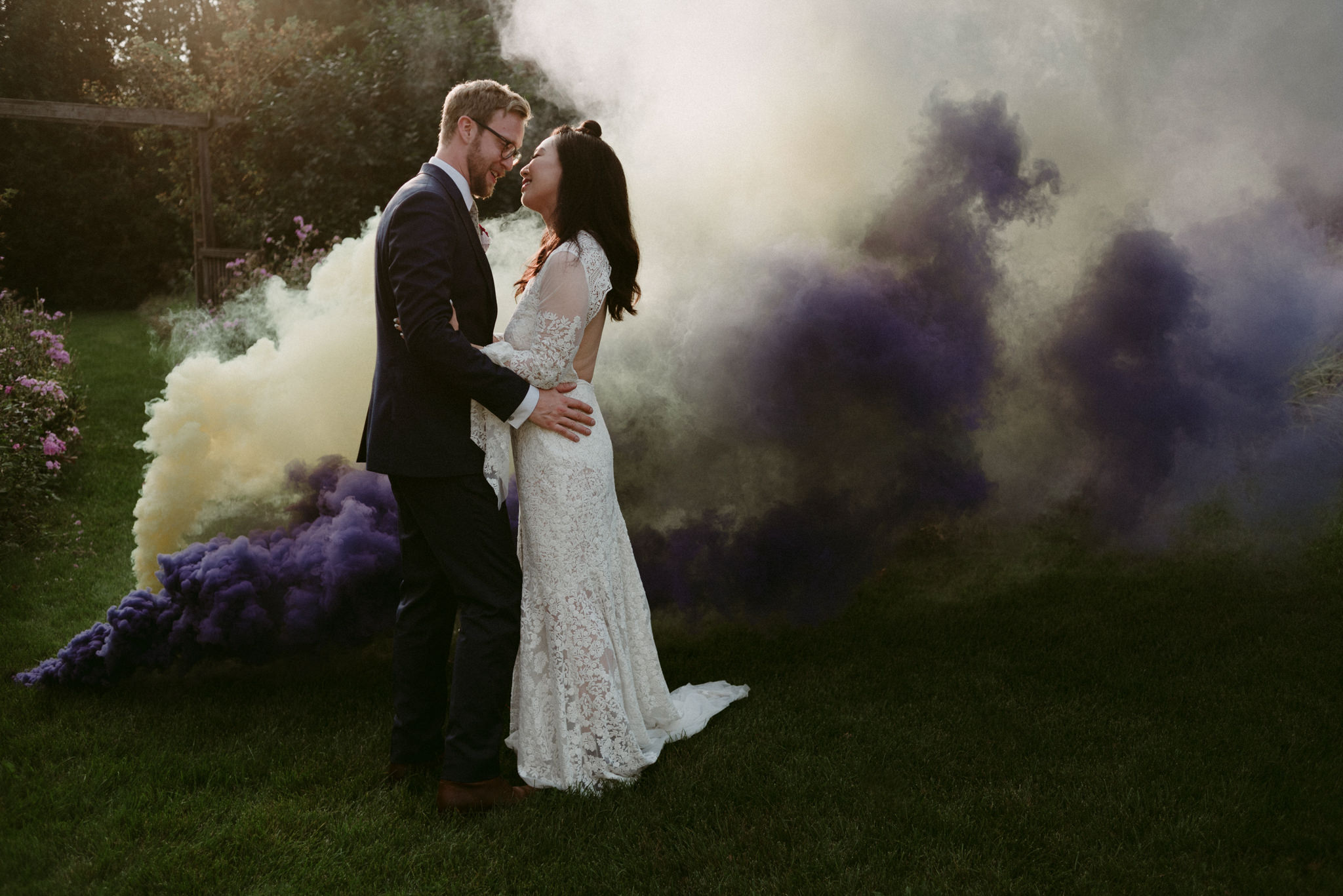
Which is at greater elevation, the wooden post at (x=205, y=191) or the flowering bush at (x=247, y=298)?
the wooden post at (x=205, y=191)

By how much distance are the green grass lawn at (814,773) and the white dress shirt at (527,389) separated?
1343mm

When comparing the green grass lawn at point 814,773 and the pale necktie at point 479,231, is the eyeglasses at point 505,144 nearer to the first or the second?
the pale necktie at point 479,231

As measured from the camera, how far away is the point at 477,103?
11.0 feet

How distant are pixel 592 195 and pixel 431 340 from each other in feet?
2.63

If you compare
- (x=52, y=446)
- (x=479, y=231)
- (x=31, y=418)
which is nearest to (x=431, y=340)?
(x=479, y=231)

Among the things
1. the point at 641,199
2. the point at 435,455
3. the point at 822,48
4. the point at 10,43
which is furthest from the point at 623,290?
the point at 10,43

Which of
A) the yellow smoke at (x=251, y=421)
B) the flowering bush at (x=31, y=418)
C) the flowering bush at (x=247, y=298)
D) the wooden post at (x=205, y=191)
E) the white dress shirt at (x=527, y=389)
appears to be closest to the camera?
the white dress shirt at (x=527, y=389)

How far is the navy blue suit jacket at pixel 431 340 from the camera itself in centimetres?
310

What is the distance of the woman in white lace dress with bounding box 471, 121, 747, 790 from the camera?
3.39 metres

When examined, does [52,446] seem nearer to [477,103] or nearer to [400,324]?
[400,324]

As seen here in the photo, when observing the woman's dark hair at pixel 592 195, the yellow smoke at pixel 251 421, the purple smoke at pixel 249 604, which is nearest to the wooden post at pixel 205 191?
the yellow smoke at pixel 251 421

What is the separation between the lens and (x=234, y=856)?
Answer: 312cm

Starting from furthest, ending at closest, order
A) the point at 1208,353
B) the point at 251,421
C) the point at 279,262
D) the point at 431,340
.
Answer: the point at 279,262 → the point at 1208,353 → the point at 251,421 → the point at 431,340

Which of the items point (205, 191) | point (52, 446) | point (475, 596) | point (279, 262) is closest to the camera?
point (475, 596)
